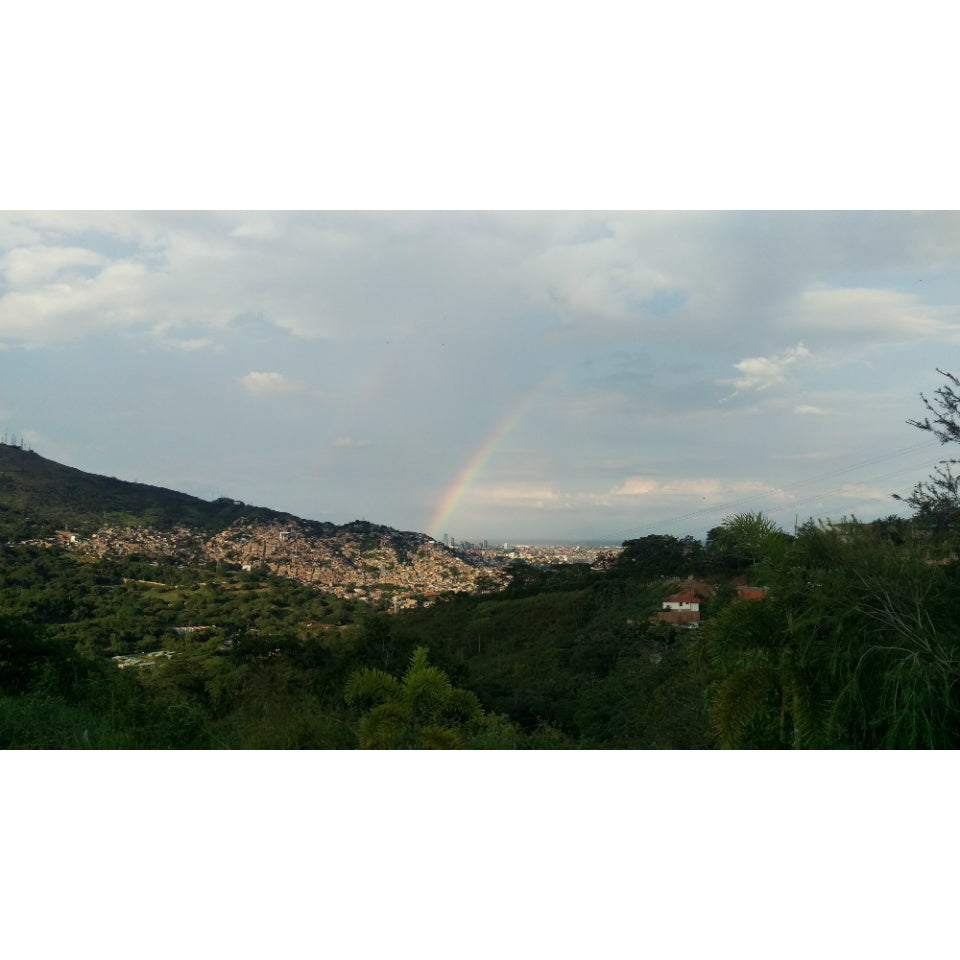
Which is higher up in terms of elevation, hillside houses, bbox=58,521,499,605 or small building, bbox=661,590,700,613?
hillside houses, bbox=58,521,499,605

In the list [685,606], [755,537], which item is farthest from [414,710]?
[685,606]

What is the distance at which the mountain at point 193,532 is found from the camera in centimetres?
1424

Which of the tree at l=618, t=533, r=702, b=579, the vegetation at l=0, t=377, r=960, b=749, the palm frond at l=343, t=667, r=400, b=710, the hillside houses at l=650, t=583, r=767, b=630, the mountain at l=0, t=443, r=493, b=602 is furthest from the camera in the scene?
the tree at l=618, t=533, r=702, b=579

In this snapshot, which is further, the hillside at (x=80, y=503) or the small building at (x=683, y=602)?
the small building at (x=683, y=602)

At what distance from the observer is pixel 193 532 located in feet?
49.8

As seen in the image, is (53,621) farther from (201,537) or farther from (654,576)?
(654,576)

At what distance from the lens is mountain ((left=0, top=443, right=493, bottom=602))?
14.2 meters

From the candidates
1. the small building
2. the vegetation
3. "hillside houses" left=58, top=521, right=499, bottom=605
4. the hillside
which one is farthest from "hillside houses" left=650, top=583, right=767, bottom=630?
the hillside

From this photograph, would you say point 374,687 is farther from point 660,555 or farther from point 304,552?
point 660,555

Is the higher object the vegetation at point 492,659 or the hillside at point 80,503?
the hillside at point 80,503

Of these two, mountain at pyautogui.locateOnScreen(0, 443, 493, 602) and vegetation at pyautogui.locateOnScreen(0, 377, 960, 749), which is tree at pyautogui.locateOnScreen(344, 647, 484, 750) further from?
mountain at pyautogui.locateOnScreen(0, 443, 493, 602)

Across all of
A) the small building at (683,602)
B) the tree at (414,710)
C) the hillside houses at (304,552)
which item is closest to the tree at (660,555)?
the small building at (683,602)

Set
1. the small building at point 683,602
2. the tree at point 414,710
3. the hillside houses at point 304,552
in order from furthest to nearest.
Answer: the small building at point 683,602 → the hillside houses at point 304,552 → the tree at point 414,710

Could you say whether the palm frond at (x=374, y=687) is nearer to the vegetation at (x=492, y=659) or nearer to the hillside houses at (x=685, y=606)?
the vegetation at (x=492, y=659)
